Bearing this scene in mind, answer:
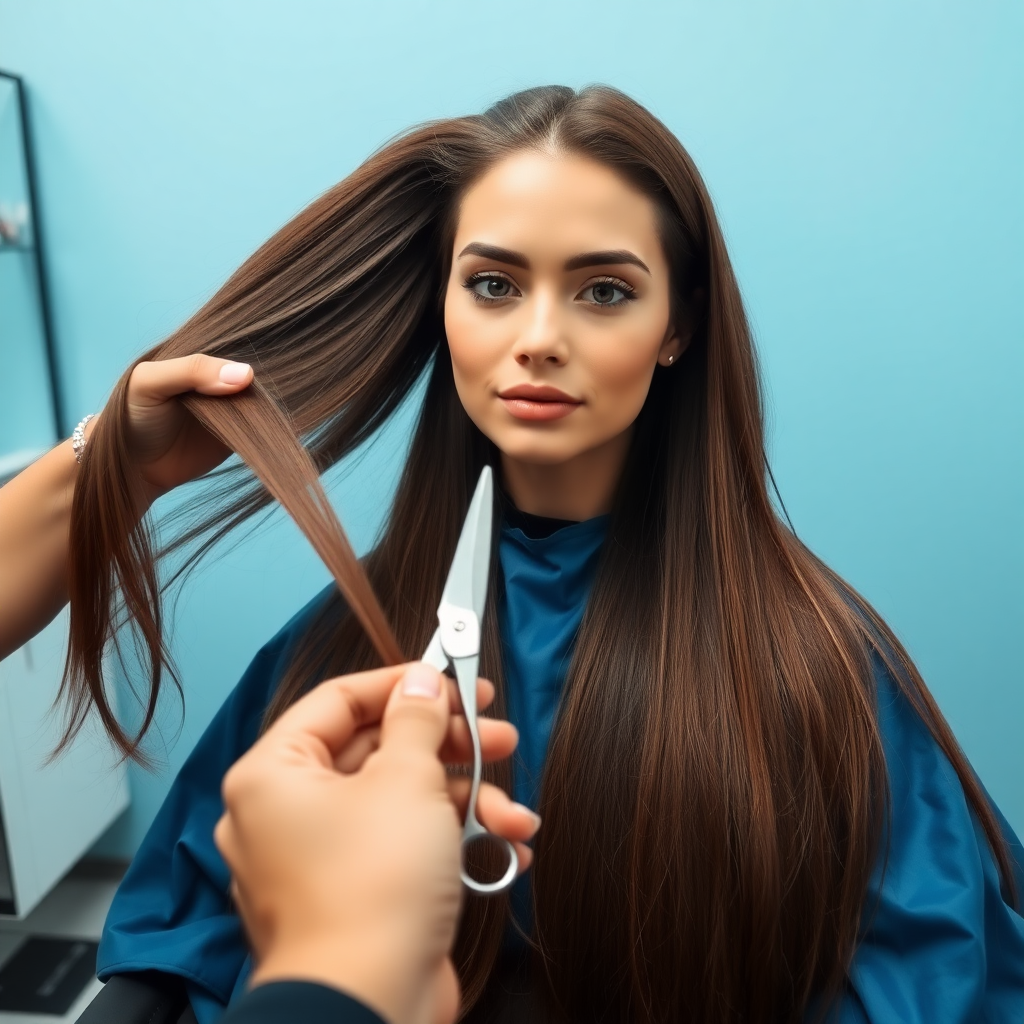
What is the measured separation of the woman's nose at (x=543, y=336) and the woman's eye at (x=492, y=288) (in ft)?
0.11

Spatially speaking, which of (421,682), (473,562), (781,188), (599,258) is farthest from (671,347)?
(781,188)

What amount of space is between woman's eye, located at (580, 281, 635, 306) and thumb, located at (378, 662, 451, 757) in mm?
387

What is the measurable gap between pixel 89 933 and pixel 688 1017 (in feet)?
4.57

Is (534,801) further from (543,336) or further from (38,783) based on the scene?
(38,783)

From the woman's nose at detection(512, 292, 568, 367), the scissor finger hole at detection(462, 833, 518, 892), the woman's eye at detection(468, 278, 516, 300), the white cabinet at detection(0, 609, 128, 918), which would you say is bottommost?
the white cabinet at detection(0, 609, 128, 918)

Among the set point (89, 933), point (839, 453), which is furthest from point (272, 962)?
point (89, 933)

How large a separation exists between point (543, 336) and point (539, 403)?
0.06m

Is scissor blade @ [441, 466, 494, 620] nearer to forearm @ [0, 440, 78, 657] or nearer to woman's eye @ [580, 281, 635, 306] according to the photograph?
woman's eye @ [580, 281, 635, 306]

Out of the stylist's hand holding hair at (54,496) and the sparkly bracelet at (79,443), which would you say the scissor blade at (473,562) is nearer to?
the stylist's hand holding hair at (54,496)

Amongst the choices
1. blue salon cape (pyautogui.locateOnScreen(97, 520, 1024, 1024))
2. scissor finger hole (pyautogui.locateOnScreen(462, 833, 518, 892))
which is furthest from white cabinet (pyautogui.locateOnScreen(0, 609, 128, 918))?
scissor finger hole (pyautogui.locateOnScreen(462, 833, 518, 892))

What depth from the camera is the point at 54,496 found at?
84cm

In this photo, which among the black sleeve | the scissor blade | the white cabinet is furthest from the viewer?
the white cabinet

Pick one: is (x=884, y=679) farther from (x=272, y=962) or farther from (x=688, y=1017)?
(x=272, y=962)

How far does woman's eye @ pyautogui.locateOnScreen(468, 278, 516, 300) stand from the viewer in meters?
0.79
